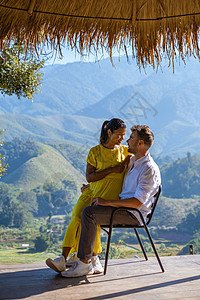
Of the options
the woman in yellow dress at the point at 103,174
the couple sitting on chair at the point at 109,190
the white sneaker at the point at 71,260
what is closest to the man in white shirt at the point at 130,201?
the couple sitting on chair at the point at 109,190

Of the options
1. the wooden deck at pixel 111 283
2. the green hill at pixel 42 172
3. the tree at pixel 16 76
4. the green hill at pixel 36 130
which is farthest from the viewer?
the green hill at pixel 36 130

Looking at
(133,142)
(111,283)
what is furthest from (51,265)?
(133,142)

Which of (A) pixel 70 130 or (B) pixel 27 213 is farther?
(A) pixel 70 130

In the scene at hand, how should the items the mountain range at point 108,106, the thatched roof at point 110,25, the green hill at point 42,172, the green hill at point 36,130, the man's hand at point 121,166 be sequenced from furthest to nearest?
the mountain range at point 108,106, the green hill at point 36,130, the green hill at point 42,172, the man's hand at point 121,166, the thatched roof at point 110,25

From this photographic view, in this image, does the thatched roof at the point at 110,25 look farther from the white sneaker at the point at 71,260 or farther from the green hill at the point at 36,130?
the green hill at the point at 36,130

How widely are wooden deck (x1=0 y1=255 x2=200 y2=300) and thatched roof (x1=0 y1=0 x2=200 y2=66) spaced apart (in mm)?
1497

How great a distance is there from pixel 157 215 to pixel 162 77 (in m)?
51.9

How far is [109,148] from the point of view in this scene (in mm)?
2920

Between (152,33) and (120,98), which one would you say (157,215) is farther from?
(120,98)

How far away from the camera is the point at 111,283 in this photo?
2514 mm

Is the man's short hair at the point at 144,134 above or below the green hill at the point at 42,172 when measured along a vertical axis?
above

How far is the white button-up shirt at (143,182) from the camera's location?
2611 mm

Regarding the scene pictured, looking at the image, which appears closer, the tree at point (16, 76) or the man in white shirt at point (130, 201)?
the man in white shirt at point (130, 201)

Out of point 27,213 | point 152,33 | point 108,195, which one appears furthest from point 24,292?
point 27,213
